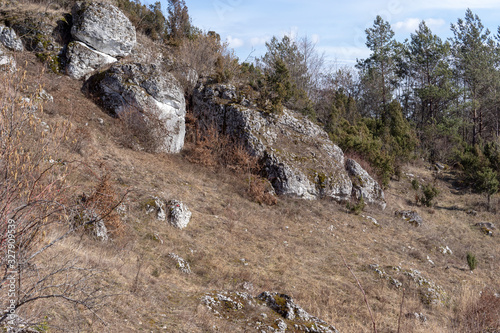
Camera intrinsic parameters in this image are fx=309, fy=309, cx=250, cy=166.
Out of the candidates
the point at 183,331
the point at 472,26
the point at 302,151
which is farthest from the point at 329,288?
the point at 472,26

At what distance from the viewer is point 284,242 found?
31.9ft

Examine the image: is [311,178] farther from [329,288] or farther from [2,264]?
[2,264]

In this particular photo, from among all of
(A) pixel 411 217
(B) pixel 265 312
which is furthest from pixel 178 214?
(A) pixel 411 217

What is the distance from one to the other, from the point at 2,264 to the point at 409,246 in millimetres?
11955

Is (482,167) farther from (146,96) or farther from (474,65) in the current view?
(146,96)

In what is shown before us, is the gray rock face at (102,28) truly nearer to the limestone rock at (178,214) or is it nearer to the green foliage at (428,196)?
the limestone rock at (178,214)

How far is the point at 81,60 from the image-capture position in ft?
45.4

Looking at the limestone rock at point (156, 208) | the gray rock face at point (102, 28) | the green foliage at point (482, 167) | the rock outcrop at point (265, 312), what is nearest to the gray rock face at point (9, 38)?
the gray rock face at point (102, 28)

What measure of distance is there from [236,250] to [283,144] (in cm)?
690

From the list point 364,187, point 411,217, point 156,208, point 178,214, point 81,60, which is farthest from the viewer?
point 364,187

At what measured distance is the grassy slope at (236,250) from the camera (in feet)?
15.5

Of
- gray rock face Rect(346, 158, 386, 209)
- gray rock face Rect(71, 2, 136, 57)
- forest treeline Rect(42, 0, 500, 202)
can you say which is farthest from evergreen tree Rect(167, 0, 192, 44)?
gray rock face Rect(346, 158, 386, 209)

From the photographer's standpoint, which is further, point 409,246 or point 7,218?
point 409,246

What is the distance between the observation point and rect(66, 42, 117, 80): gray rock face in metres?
13.6
